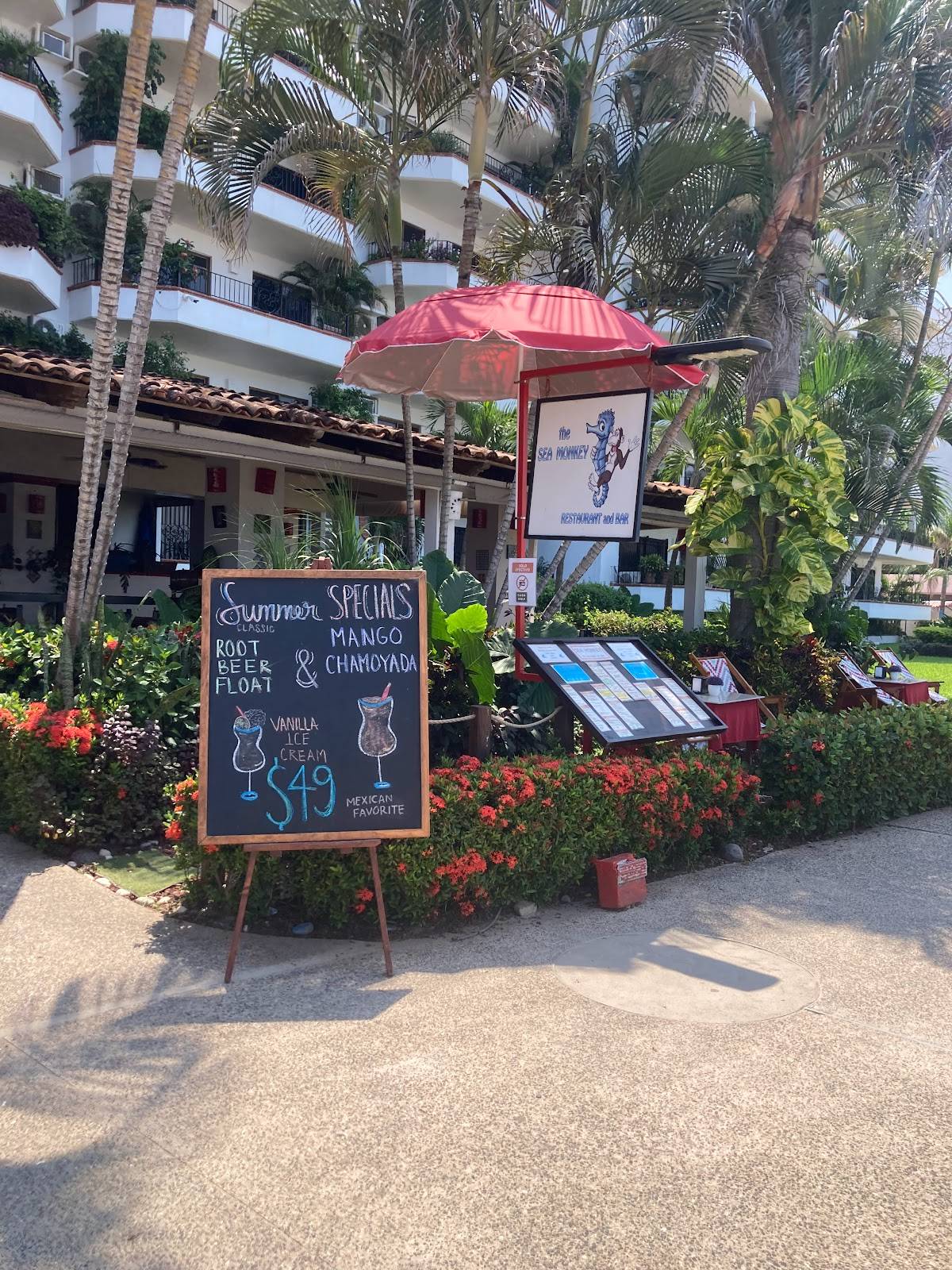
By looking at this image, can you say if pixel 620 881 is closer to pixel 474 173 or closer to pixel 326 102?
pixel 474 173

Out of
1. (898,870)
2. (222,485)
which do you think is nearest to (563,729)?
(898,870)

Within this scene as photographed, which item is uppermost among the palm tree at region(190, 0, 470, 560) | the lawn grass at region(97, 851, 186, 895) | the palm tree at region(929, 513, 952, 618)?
the palm tree at region(190, 0, 470, 560)

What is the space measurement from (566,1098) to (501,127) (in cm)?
877

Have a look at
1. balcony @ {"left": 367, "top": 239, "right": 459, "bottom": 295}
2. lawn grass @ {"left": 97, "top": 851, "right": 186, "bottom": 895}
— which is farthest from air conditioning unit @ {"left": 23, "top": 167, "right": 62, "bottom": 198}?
lawn grass @ {"left": 97, "top": 851, "right": 186, "bottom": 895}

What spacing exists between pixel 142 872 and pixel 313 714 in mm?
1738

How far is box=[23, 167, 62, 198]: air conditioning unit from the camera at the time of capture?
780 inches

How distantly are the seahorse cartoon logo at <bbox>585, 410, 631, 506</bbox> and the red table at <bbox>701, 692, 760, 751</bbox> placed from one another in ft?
5.69

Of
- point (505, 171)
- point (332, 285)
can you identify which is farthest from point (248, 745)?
point (505, 171)

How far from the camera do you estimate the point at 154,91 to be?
807 inches

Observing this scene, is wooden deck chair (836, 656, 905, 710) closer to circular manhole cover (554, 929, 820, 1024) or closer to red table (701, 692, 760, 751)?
red table (701, 692, 760, 751)

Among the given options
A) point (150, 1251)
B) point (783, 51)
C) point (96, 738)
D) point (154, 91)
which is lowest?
point (150, 1251)

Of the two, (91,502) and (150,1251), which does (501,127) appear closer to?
(91,502)

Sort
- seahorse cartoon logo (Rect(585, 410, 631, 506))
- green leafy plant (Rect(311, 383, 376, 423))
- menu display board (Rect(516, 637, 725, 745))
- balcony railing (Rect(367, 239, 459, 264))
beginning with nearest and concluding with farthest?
menu display board (Rect(516, 637, 725, 745))
seahorse cartoon logo (Rect(585, 410, 631, 506))
green leafy plant (Rect(311, 383, 376, 423))
balcony railing (Rect(367, 239, 459, 264))

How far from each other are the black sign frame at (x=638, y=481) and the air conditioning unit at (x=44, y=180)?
54.4ft
